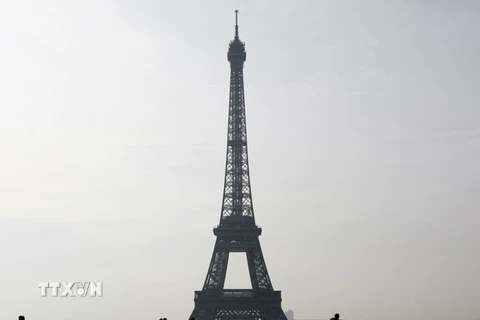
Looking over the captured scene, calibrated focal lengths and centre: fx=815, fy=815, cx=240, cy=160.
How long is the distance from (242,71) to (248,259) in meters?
35.0

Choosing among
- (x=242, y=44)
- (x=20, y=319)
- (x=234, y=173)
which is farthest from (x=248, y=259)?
(x=20, y=319)

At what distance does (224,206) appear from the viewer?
148 m

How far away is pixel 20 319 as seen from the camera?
28812 mm

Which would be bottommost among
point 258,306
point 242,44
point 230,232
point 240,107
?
point 258,306

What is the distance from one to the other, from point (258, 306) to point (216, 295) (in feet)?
24.8

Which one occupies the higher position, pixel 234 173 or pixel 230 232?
pixel 234 173

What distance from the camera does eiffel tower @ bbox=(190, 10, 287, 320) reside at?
142 meters

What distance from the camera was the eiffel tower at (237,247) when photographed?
141625 millimetres

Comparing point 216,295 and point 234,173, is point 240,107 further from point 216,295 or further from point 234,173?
point 216,295

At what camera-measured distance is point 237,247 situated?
14588 cm

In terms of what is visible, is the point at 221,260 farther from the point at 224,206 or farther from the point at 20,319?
the point at 20,319

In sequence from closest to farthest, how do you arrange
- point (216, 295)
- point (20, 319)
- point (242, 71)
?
point (20, 319) → point (216, 295) → point (242, 71)

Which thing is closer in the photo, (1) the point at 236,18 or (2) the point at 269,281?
(2) the point at 269,281

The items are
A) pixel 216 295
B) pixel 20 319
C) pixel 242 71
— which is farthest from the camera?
pixel 242 71
